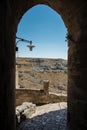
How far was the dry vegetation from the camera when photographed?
17.1 m

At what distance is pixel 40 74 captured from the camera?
19484 mm

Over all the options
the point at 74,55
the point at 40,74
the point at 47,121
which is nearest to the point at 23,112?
the point at 47,121

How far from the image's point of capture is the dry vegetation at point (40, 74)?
17.1m

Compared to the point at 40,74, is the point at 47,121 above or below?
below

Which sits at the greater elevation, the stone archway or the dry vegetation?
the stone archway

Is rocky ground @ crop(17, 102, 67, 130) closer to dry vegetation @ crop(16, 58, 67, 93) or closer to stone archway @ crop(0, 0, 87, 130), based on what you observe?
stone archway @ crop(0, 0, 87, 130)

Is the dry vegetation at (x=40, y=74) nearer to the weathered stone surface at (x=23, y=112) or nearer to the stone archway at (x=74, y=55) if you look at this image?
the weathered stone surface at (x=23, y=112)

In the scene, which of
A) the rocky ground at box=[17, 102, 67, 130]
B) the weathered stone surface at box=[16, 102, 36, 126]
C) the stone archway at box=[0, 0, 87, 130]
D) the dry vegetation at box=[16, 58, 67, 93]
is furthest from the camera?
the dry vegetation at box=[16, 58, 67, 93]

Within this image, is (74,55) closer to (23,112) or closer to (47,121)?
(47,121)

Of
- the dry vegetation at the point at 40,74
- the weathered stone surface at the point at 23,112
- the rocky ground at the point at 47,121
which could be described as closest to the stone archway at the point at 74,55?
the rocky ground at the point at 47,121

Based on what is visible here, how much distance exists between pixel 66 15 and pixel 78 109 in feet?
7.96

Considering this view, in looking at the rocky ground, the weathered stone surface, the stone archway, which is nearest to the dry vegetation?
the weathered stone surface

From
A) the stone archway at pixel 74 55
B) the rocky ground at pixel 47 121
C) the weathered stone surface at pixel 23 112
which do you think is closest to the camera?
the stone archway at pixel 74 55

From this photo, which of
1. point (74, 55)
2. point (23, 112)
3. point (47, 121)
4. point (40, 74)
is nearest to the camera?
point (74, 55)
